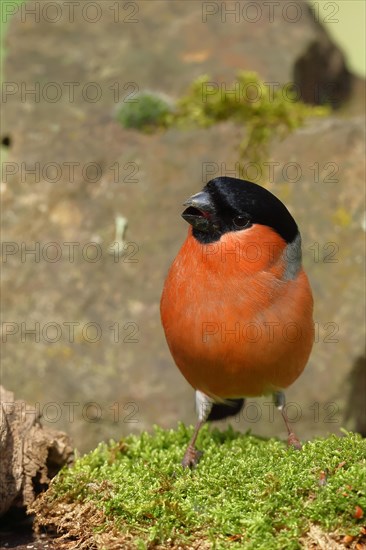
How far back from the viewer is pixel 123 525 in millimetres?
4527

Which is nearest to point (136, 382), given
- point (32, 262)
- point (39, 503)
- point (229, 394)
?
point (32, 262)

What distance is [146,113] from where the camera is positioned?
937cm

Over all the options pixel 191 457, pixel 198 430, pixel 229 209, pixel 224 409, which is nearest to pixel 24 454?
pixel 191 457

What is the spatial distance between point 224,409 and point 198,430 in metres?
0.60

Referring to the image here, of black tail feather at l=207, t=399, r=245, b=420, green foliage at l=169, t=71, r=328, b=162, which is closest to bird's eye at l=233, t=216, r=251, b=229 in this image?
black tail feather at l=207, t=399, r=245, b=420

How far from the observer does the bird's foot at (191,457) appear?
17.6 feet

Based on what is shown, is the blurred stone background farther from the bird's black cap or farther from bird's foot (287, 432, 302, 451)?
the bird's black cap

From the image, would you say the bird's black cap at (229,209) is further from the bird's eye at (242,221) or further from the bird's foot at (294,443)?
the bird's foot at (294,443)

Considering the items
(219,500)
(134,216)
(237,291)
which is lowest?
(219,500)

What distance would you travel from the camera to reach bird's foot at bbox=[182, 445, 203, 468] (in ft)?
17.6

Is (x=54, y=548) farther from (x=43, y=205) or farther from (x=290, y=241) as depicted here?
(x=43, y=205)

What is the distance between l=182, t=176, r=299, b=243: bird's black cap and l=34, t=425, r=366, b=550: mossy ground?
141 cm

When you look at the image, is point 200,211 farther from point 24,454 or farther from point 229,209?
point 24,454

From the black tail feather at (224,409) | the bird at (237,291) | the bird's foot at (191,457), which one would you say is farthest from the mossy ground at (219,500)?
the black tail feather at (224,409)
